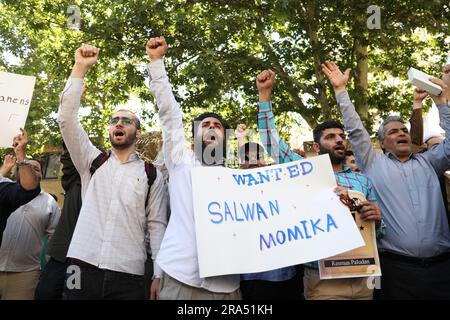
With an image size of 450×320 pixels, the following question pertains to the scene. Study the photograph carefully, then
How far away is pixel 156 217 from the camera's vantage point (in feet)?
9.87

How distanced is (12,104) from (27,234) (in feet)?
4.49

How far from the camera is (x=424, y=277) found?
292 cm

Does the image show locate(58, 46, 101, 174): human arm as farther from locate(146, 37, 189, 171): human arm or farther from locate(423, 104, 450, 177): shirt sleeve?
locate(423, 104, 450, 177): shirt sleeve

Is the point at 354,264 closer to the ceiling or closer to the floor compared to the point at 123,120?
closer to the floor

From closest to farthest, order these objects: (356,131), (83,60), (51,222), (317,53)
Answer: (83,60)
(356,131)
(51,222)
(317,53)

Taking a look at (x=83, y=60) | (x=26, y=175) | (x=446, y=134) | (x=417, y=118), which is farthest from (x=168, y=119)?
(x=417, y=118)

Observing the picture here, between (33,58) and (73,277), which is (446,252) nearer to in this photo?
(73,277)

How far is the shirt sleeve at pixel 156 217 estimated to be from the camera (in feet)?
9.76

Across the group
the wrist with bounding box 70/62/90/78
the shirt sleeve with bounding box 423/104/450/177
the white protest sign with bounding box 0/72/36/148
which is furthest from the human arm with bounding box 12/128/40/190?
the shirt sleeve with bounding box 423/104/450/177

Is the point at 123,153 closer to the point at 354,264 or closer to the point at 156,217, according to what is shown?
the point at 156,217

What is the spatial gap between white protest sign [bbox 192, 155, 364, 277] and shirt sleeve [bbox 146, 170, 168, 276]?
0.37 m

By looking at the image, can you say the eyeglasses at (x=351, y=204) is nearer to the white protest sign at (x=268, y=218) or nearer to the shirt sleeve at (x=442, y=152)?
the white protest sign at (x=268, y=218)

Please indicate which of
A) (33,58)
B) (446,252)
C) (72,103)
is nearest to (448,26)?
(446,252)
